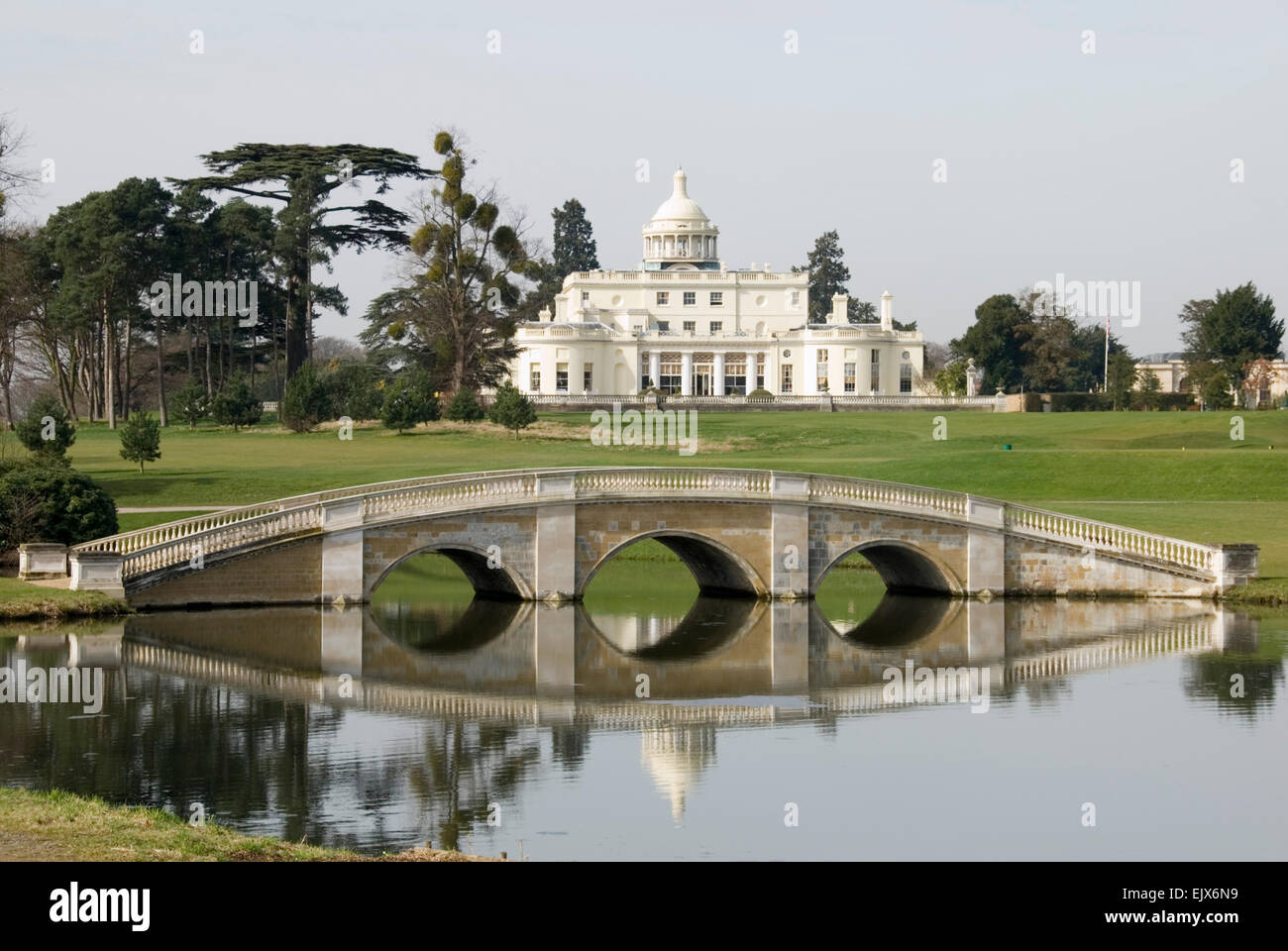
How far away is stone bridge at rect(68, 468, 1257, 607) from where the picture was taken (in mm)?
37219

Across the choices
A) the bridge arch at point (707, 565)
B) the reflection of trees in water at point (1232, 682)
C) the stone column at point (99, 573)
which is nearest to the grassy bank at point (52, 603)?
the stone column at point (99, 573)

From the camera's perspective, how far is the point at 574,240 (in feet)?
429

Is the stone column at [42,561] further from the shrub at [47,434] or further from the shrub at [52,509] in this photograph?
the shrub at [47,434]

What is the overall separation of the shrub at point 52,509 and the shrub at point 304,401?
91.2 feet

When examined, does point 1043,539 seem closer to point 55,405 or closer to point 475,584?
point 475,584

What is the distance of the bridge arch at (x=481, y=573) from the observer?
38.6 m

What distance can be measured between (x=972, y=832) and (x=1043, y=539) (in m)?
22.9

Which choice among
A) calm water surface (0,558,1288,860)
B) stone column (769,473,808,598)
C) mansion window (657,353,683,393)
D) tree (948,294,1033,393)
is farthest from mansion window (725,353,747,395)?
calm water surface (0,558,1288,860)

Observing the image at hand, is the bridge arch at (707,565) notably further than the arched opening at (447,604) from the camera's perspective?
Yes

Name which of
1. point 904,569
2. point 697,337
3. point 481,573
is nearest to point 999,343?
point 697,337

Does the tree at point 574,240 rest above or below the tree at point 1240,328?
above

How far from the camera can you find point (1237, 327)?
99688mm

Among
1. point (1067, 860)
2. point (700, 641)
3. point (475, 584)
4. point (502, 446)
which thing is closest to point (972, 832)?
point (1067, 860)

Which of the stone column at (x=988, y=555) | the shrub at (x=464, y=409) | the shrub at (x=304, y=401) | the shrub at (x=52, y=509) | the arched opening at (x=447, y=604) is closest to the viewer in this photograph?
the arched opening at (x=447, y=604)
